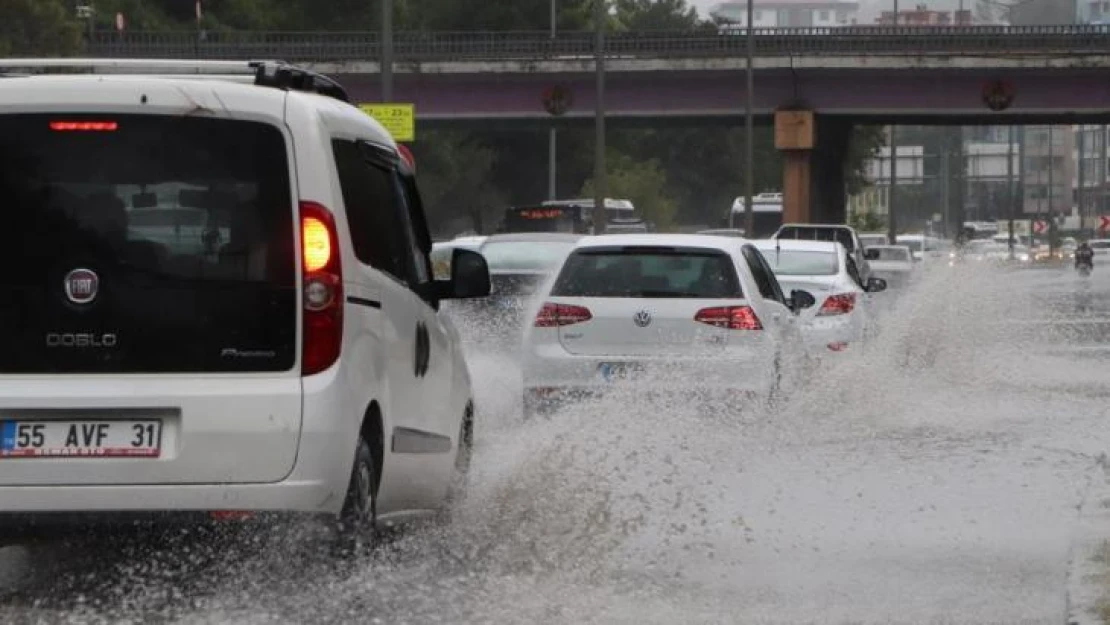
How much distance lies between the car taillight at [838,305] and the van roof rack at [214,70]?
14231 millimetres

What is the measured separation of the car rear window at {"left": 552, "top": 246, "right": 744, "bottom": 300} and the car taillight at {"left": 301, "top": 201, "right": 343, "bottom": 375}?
8.31 m

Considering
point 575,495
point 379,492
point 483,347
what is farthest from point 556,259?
point 379,492

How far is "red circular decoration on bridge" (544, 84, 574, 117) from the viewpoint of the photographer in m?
67.7

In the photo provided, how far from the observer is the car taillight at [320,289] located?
815 cm

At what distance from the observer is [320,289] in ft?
26.9

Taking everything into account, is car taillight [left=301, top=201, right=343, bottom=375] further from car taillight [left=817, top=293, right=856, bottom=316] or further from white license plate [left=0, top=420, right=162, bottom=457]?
car taillight [left=817, top=293, right=856, bottom=316]

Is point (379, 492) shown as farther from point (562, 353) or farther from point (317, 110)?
point (562, 353)

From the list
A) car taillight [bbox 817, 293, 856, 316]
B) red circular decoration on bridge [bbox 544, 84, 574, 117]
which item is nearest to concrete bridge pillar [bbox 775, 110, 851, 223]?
red circular decoration on bridge [bbox 544, 84, 574, 117]

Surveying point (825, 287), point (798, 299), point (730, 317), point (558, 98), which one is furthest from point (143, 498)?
point (558, 98)

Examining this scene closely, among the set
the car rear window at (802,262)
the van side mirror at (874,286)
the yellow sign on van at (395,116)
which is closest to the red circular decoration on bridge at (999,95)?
the yellow sign on van at (395,116)

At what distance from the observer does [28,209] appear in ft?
26.8

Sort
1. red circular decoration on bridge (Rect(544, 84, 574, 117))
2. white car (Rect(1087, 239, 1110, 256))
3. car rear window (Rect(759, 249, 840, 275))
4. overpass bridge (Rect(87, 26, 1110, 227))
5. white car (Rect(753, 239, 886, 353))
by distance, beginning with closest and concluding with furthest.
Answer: white car (Rect(753, 239, 886, 353))
car rear window (Rect(759, 249, 840, 275))
overpass bridge (Rect(87, 26, 1110, 227))
red circular decoration on bridge (Rect(544, 84, 574, 117))
white car (Rect(1087, 239, 1110, 256))

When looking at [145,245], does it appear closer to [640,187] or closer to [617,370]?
[617,370]

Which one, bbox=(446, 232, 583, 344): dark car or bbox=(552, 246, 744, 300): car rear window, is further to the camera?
bbox=(446, 232, 583, 344): dark car
